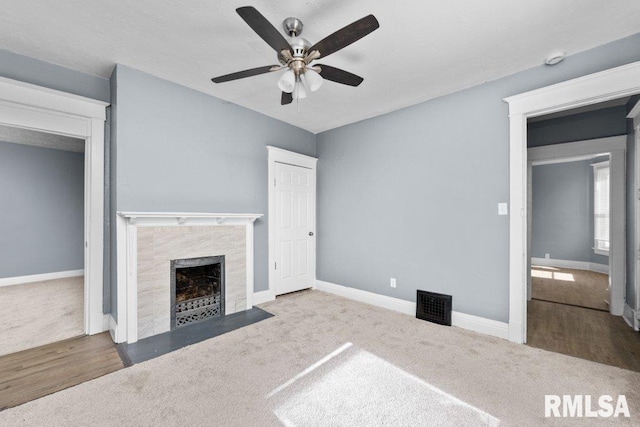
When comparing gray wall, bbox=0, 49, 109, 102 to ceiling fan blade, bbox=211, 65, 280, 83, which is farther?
gray wall, bbox=0, 49, 109, 102

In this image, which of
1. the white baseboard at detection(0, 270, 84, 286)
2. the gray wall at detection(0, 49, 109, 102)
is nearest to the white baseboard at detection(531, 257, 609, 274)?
the gray wall at detection(0, 49, 109, 102)

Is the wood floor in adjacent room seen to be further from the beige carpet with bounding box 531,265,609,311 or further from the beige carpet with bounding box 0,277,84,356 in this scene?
the beige carpet with bounding box 0,277,84,356

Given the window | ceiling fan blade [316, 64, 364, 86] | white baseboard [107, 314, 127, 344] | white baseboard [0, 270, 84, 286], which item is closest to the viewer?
ceiling fan blade [316, 64, 364, 86]

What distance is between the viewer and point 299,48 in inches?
72.7

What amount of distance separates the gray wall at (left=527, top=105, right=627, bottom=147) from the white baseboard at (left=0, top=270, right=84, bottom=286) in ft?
27.4

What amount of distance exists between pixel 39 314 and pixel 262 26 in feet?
13.9

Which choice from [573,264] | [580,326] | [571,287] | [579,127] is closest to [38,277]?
[580,326]

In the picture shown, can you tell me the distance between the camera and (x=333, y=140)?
172 inches

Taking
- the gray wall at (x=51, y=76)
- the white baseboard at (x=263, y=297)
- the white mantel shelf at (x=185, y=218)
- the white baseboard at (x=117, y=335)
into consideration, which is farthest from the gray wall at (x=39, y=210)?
the white baseboard at (x=263, y=297)

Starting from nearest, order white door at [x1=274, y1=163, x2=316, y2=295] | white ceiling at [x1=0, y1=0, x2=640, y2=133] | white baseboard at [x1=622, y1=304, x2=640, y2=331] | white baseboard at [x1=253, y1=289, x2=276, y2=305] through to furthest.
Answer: white ceiling at [x1=0, y1=0, x2=640, y2=133]
white baseboard at [x1=622, y1=304, x2=640, y2=331]
white baseboard at [x1=253, y1=289, x2=276, y2=305]
white door at [x1=274, y1=163, x2=316, y2=295]

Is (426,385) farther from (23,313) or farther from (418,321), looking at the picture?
(23,313)

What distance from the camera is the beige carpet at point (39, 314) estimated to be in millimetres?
2674

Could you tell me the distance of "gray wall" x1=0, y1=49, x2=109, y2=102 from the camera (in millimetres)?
2430

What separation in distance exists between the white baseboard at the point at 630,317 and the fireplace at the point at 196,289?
180 inches
